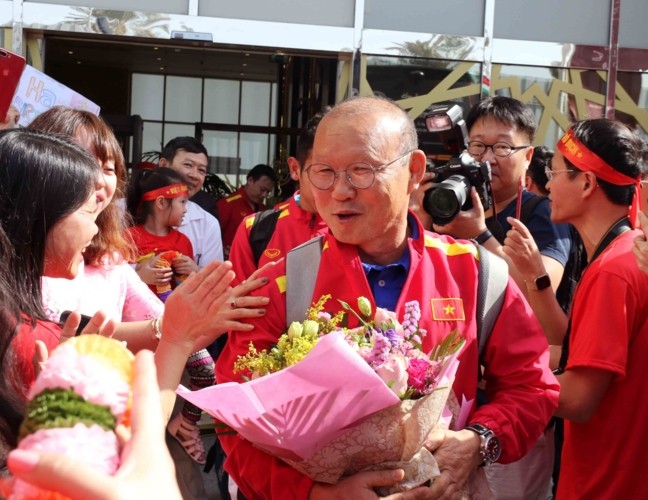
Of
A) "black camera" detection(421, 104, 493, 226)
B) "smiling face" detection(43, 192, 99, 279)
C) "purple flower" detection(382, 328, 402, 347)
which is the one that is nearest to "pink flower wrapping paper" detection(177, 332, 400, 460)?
"purple flower" detection(382, 328, 402, 347)

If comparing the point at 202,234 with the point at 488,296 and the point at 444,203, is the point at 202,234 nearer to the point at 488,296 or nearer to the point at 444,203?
the point at 444,203

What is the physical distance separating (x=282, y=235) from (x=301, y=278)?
4.81 feet

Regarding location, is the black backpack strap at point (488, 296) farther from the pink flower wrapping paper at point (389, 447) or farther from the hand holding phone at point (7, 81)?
the hand holding phone at point (7, 81)

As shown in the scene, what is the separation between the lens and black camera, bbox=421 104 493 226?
3.11 meters

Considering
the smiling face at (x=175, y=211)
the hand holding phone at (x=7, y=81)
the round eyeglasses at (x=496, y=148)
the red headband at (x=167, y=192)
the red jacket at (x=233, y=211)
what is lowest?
the red jacket at (x=233, y=211)

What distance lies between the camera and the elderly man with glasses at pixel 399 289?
2213 millimetres

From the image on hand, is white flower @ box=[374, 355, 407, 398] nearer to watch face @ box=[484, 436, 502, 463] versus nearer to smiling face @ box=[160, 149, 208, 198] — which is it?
watch face @ box=[484, 436, 502, 463]

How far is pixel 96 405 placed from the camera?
938 mm

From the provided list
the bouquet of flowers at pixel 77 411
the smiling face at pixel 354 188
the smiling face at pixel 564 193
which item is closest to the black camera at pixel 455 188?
the smiling face at pixel 564 193

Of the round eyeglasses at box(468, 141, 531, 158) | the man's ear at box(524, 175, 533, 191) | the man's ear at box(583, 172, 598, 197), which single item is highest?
the round eyeglasses at box(468, 141, 531, 158)

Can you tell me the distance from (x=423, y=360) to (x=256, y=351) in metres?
0.43

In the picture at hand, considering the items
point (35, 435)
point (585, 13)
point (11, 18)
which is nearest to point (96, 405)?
point (35, 435)

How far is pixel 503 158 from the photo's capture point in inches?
153

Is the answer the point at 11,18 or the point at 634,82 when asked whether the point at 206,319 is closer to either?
the point at 11,18
